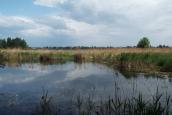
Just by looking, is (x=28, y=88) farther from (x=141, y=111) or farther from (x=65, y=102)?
(x=141, y=111)

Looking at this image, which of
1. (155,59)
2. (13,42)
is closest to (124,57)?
(155,59)

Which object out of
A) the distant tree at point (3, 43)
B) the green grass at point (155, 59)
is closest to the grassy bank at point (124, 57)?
the green grass at point (155, 59)

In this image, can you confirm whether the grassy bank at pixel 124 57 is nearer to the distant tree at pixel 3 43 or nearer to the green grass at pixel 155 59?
the green grass at pixel 155 59

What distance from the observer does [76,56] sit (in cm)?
3484

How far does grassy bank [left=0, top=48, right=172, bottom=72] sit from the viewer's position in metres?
20.1

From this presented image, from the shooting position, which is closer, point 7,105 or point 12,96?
point 7,105

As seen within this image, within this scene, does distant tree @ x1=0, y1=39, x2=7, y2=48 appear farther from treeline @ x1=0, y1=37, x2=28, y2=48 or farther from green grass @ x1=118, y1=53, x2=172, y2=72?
green grass @ x1=118, y1=53, x2=172, y2=72

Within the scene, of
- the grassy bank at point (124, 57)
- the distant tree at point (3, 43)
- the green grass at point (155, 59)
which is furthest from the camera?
the distant tree at point (3, 43)

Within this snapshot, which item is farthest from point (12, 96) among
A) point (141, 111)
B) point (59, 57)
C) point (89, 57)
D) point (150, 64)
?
point (59, 57)

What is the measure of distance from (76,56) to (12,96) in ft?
80.4

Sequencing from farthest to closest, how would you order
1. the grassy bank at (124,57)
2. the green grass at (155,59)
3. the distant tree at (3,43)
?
the distant tree at (3,43) → the grassy bank at (124,57) → the green grass at (155,59)

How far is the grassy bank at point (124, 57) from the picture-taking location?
65.9 feet

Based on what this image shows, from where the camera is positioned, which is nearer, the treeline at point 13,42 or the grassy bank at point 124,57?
the grassy bank at point 124,57

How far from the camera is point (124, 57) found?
2491 cm
